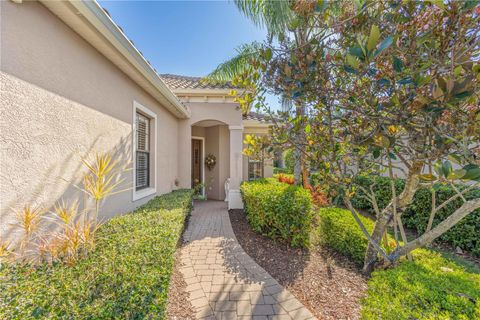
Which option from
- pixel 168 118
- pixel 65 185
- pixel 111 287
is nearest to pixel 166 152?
pixel 168 118

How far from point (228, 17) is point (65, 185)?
8.06 metres

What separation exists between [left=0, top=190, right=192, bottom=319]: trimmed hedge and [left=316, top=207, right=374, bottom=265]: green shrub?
380 cm

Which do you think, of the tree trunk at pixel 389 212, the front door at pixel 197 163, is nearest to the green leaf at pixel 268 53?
the tree trunk at pixel 389 212

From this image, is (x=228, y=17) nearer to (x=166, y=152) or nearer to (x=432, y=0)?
(x=166, y=152)

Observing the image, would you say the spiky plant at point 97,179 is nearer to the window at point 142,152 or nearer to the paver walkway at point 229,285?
the window at point 142,152

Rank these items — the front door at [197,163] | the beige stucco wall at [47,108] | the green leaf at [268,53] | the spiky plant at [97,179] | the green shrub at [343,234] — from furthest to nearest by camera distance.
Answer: the front door at [197,163], the green shrub at [343,234], the spiky plant at [97,179], the green leaf at [268,53], the beige stucco wall at [47,108]

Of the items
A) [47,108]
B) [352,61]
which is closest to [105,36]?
[47,108]

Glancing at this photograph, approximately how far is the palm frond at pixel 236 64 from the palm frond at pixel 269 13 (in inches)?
39.1

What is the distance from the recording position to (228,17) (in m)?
7.79

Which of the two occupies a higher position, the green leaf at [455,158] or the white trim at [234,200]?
the green leaf at [455,158]

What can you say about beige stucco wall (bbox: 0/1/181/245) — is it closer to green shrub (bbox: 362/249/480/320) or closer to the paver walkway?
the paver walkway

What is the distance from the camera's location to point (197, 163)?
11.0 meters

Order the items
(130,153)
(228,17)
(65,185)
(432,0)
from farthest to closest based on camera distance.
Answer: (228,17), (130,153), (65,185), (432,0)

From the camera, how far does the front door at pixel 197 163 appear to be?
10883mm
